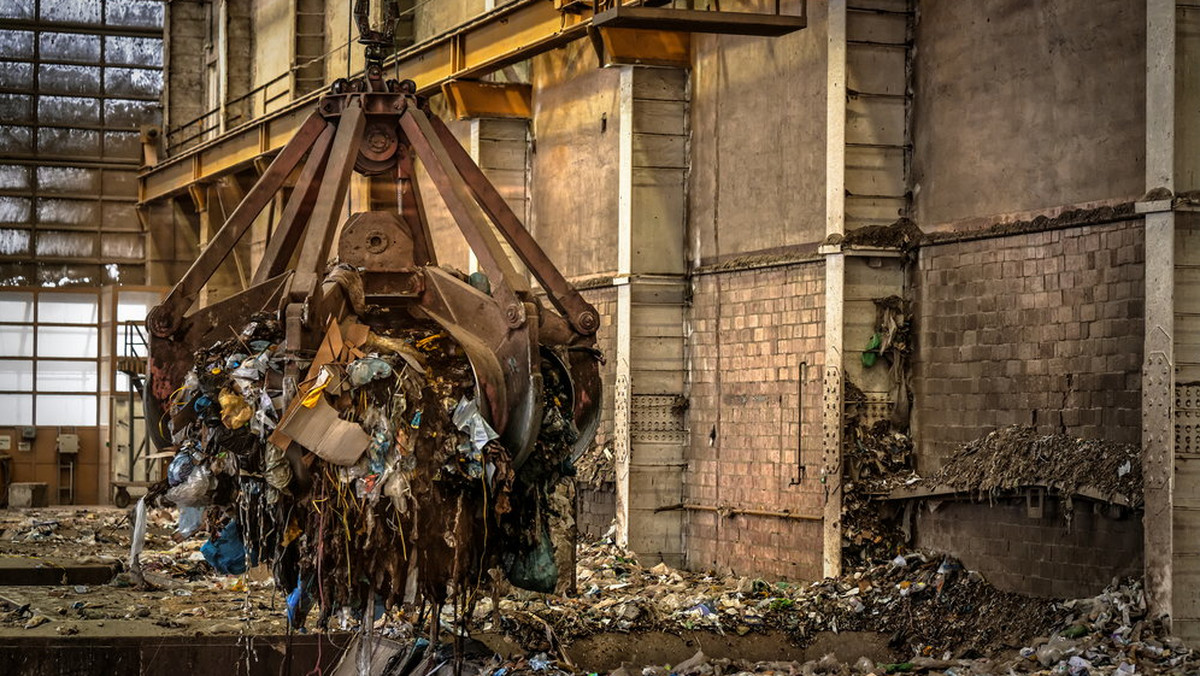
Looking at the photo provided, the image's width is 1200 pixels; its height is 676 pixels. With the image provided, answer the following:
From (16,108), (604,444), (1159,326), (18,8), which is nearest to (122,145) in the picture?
(16,108)

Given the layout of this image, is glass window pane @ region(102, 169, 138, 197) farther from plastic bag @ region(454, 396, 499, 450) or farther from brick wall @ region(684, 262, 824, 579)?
plastic bag @ region(454, 396, 499, 450)

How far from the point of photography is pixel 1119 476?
10617mm

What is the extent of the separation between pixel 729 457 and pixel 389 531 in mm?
8942

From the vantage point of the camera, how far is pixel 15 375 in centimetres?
2652

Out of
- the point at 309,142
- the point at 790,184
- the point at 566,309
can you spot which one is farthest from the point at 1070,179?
the point at 309,142

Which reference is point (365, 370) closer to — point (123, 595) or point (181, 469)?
point (181, 469)

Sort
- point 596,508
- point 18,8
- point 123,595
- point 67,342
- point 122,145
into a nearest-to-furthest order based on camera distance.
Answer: point 123,595, point 596,508, point 67,342, point 18,8, point 122,145

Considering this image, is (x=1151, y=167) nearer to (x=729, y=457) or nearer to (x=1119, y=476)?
(x=1119, y=476)

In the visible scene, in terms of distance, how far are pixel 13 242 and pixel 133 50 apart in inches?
170

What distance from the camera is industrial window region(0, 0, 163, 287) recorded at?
1072 inches

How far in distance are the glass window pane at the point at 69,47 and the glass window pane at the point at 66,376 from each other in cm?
575

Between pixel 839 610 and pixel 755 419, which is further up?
pixel 755 419

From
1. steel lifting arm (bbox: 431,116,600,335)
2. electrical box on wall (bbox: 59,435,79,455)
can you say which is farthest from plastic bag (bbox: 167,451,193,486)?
electrical box on wall (bbox: 59,435,79,455)

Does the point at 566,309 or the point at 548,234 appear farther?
the point at 548,234
